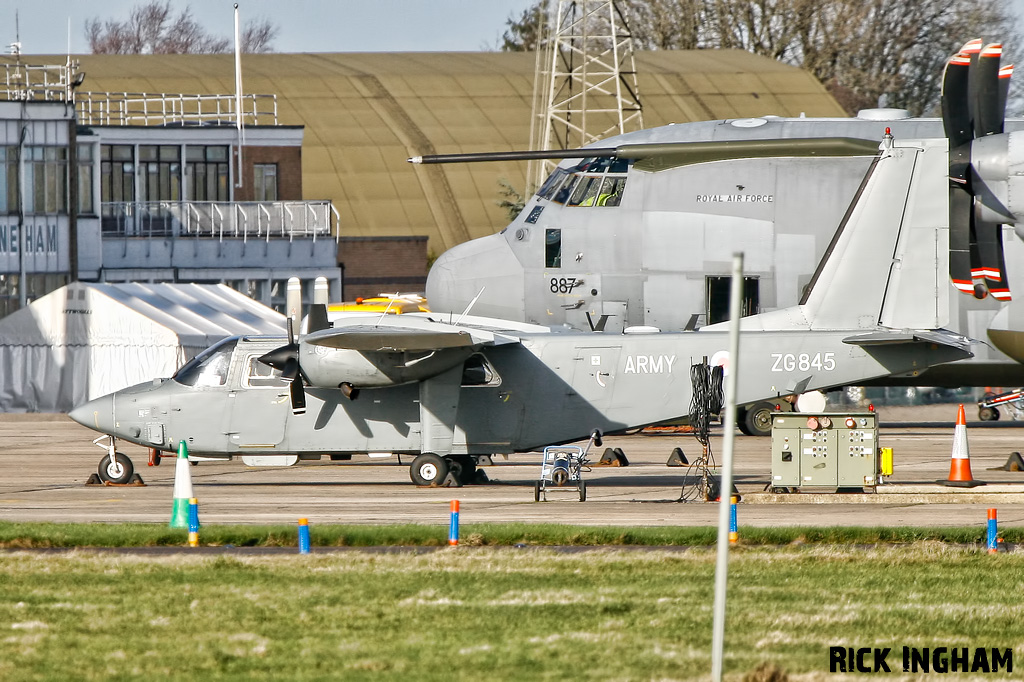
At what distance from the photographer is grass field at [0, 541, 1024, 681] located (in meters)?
10.1

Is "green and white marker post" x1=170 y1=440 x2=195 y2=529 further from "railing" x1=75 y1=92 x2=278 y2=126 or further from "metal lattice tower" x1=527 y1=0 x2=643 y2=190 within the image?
"railing" x1=75 y1=92 x2=278 y2=126

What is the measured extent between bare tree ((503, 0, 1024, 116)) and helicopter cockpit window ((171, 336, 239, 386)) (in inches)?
2472

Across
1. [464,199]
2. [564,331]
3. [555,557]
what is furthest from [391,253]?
[555,557]

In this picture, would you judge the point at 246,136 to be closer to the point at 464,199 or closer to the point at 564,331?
the point at 464,199

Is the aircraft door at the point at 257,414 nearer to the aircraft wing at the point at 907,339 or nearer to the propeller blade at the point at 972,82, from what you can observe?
the aircraft wing at the point at 907,339

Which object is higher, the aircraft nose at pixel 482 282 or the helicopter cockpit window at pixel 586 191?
the helicopter cockpit window at pixel 586 191

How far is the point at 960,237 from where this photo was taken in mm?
20203

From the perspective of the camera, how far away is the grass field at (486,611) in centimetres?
1007

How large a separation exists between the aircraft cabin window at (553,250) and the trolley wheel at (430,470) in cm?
618

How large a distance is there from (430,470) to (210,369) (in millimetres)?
3922

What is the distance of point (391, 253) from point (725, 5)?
108 ft

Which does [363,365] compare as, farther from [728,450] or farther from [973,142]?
[728,450]

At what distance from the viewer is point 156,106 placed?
67062mm

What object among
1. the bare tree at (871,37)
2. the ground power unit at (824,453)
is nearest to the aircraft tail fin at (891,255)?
the ground power unit at (824,453)
